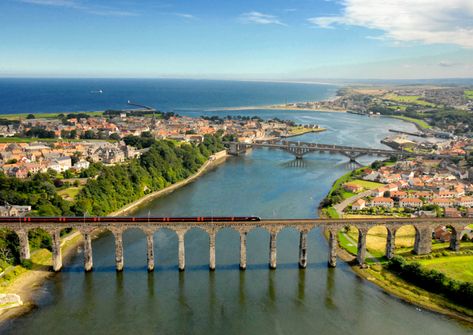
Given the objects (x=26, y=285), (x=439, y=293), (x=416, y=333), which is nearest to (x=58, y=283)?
(x=26, y=285)

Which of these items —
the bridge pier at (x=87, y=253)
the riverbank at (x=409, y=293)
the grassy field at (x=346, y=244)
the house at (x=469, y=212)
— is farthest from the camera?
the house at (x=469, y=212)

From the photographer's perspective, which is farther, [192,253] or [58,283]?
[192,253]

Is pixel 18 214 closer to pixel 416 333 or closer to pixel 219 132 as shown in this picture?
pixel 416 333

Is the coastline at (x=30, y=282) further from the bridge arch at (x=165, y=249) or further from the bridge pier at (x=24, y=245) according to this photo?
the bridge arch at (x=165, y=249)

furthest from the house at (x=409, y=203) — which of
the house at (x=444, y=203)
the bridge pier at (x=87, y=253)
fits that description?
the bridge pier at (x=87, y=253)

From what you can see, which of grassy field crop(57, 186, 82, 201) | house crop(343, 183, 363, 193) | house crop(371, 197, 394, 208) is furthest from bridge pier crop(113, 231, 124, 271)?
house crop(343, 183, 363, 193)
